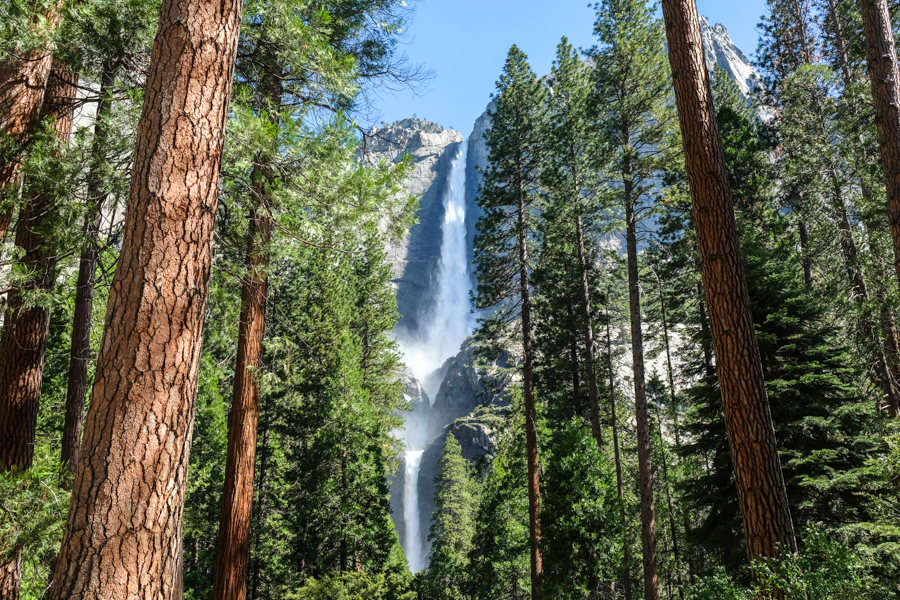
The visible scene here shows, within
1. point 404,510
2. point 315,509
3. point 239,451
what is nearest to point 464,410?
point 404,510

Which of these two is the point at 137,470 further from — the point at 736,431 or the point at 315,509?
the point at 315,509

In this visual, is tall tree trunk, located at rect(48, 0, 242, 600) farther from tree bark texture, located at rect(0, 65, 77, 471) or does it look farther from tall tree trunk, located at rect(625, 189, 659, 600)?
tall tree trunk, located at rect(625, 189, 659, 600)

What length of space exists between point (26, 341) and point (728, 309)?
241 inches

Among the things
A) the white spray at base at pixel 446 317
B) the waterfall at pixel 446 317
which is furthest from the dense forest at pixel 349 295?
the waterfall at pixel 446 317

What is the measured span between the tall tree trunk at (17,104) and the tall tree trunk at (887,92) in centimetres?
832

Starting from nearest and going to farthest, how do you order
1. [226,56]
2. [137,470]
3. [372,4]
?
1. [137,470]
2. [226,56]
3. [372,4]

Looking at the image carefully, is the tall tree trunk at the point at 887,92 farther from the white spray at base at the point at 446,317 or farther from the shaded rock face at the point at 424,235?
the shaded rock face at the point at 424,235

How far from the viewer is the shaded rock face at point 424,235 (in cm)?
8444

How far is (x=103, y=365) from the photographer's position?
2.01m

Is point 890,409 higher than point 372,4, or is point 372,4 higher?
point 372,4

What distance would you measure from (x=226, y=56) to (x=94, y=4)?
2.77 m

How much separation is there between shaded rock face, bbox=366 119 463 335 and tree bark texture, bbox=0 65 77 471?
72502 millimetres

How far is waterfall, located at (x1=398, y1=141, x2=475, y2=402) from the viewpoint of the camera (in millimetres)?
79312

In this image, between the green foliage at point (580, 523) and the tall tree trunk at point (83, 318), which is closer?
the tall tree trunk at point (83, 318)
